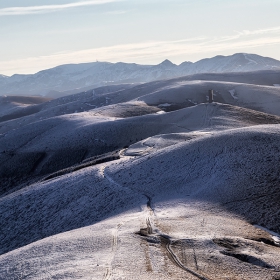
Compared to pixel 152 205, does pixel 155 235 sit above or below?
above

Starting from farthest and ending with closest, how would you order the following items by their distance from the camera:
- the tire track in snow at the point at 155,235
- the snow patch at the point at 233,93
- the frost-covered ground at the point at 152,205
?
1. the snow patch at the point at 233,93
2. the frost-covered ground at the point at 152,205
3. the tire track in snow at the point at 155,235

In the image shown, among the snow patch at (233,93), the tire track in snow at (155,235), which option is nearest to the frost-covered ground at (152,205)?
the tire track in snow at (155,235)

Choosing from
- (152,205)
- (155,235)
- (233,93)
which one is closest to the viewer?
(155,235)

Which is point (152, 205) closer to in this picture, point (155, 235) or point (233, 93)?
point (155, 235)

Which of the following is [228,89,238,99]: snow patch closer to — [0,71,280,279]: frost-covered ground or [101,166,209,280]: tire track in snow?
[0,71,280,279]: frost-covered ground

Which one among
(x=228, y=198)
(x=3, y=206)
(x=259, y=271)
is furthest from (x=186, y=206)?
(x=3, y=206)

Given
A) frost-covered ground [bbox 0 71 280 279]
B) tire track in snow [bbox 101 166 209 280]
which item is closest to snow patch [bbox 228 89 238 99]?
frost-covered ground [bbox 0 71 280 279]

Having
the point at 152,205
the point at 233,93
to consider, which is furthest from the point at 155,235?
the point at 233,93

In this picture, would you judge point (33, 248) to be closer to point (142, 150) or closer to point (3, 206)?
point (3, 206)

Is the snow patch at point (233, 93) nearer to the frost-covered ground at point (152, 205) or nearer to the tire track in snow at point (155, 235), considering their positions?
the frost-covered ground at point (152, 205)
